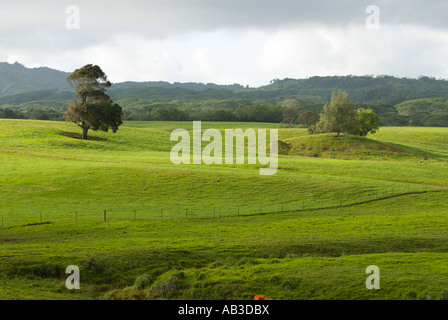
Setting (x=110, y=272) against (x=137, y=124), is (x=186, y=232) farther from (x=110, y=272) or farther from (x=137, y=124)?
(x=137, y=124)

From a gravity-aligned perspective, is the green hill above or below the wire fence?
above

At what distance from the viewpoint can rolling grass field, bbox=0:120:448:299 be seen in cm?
2083

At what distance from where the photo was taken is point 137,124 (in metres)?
169

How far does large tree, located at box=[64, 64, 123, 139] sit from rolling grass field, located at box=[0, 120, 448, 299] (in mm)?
15428

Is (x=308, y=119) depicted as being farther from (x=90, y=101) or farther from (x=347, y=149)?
(x=90, y=101)

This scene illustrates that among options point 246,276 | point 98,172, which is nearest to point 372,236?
point 246,276

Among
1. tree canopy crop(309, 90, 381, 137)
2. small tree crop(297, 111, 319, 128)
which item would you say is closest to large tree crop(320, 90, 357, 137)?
tree canopy crop(309, 90, 381, 137)

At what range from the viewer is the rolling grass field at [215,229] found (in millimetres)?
20828

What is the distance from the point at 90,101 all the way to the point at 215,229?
213 ft

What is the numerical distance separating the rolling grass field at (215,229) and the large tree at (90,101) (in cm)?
1543

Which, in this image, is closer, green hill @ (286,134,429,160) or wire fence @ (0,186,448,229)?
wire fence @ (0,186,448,229)

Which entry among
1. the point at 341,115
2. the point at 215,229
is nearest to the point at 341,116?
the point at 341,115

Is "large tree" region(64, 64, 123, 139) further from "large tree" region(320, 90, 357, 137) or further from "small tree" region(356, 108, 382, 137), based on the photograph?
"small tree" region(356, 108, 382, 137)
